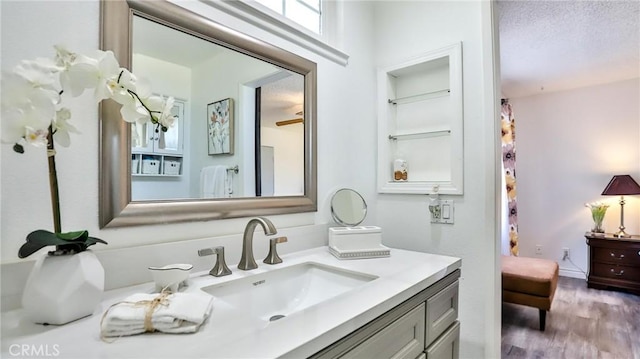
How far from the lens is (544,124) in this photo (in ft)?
13.2

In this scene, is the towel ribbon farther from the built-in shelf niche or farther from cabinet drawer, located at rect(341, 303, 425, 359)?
the built-in shelf niche

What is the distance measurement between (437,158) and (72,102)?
5.11ft

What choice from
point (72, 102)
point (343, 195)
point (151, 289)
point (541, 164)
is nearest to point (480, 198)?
point (343, 195)

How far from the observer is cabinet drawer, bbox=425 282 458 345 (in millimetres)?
1019

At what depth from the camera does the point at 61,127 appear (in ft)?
2.21

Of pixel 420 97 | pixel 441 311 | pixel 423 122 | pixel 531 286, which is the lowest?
pixel 531 286

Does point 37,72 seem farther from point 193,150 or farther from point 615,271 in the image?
point 615,271

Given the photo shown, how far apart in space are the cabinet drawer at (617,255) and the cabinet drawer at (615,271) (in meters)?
0.05

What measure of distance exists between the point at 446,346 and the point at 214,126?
1.18 m

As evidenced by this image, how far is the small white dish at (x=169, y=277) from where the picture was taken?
0.82 metres

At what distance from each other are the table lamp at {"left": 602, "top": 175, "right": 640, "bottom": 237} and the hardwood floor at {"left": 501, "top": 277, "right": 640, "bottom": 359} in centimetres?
77

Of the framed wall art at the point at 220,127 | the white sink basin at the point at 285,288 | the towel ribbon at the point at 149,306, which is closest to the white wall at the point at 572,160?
the white sink basin at the point at 285,288

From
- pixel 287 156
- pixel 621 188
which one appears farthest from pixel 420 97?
pixel 621 188

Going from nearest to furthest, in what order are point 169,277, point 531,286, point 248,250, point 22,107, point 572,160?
point 22,107, point 169,277, point 248,250, point 531,286, point 572,160
